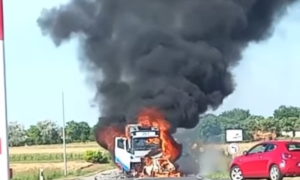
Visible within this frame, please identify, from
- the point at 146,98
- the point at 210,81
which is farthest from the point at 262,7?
the point at 146,98

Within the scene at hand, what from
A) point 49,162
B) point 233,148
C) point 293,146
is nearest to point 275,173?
point 293,146

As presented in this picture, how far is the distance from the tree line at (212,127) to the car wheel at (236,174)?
20.8ft

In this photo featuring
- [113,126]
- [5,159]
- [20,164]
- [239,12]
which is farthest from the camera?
[239,12]

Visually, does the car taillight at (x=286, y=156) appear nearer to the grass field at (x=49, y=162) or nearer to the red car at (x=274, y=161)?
the red car at (x=274, y=161)

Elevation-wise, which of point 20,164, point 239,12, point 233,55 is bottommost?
point 20,164

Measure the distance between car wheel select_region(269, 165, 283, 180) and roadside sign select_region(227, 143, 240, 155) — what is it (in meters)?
5.88

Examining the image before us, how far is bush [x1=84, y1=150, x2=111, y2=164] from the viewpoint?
98.6 feet

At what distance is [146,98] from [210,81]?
3505 mm

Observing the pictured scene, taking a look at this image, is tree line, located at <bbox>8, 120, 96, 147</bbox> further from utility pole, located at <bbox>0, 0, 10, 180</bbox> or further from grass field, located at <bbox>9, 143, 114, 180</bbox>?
utility pole, located at <bbox>0, 0, 10, 180</bbox>

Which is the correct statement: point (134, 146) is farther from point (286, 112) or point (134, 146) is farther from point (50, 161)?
point (286, 112)

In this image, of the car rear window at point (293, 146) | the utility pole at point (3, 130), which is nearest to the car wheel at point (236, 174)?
the car rear window at point (293, 146)

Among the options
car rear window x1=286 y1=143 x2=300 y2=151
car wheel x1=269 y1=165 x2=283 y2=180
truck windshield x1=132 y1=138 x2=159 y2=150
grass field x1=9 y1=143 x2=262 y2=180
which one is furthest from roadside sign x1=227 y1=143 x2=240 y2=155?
car wheel x1=269 y1=165 x2=283 y2=180

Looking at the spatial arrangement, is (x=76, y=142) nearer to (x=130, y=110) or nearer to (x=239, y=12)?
(x=130, y=110)

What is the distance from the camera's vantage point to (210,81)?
34.1 m
